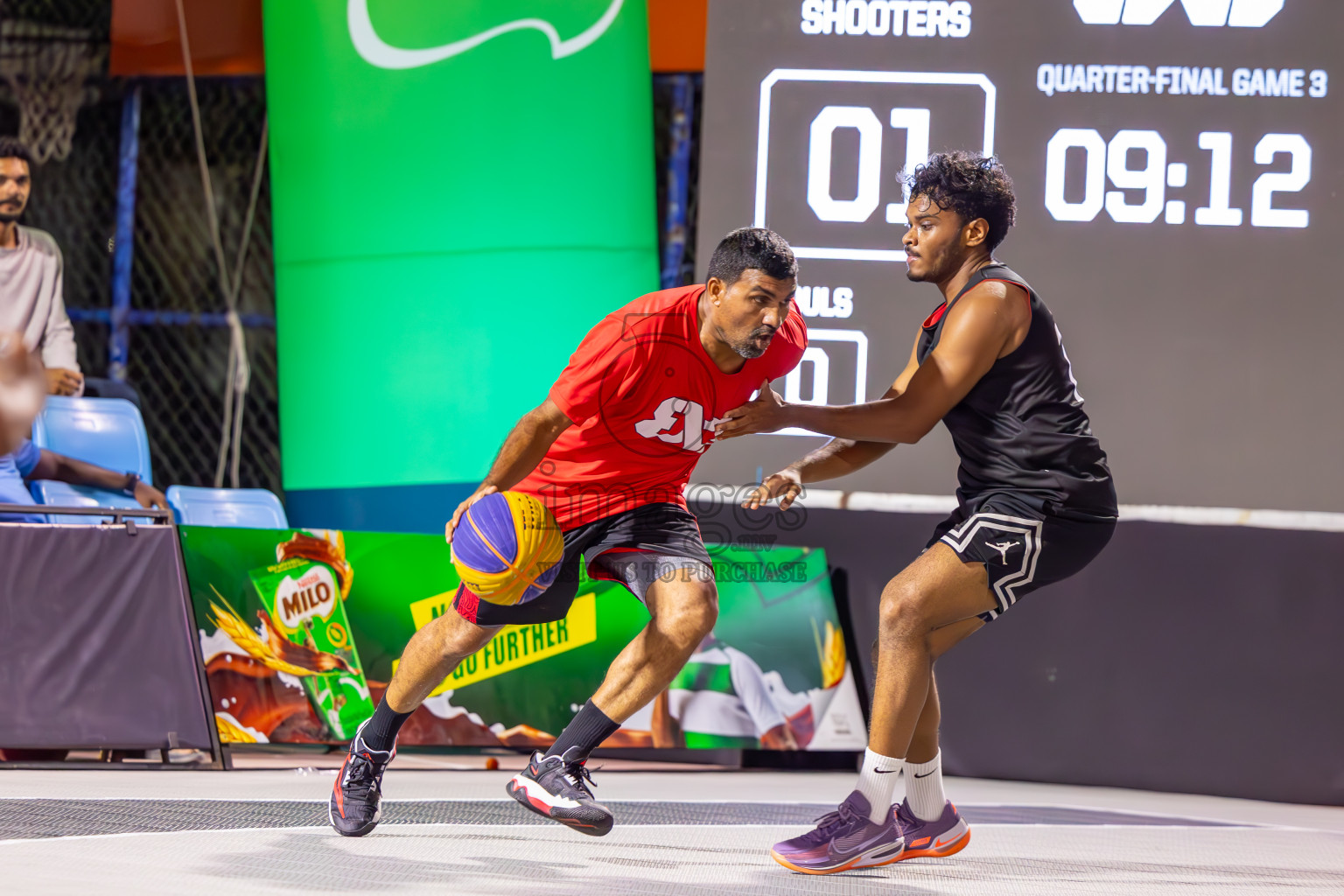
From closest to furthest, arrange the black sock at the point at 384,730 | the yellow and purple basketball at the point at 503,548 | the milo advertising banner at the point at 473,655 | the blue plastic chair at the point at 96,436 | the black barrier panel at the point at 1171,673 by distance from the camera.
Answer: the yellow and purple basketball at the point at 503,548 < the black sock at the point at 384,730 < the milo advertising banner at the point at 473,655 < the black barrier panel at the point at 1171,673 < the blue plastic chair at the point at 96,436

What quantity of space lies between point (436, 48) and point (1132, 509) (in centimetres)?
470

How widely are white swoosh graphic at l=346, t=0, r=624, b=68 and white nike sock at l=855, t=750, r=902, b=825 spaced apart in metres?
5.47

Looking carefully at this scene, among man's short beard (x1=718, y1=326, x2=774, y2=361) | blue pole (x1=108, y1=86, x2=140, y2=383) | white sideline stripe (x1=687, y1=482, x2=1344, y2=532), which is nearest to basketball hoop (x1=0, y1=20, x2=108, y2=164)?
blue pole (x1=108, y1=86, x2=140, y2=383)

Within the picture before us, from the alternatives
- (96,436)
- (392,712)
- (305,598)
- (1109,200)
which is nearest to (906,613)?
(392,712)

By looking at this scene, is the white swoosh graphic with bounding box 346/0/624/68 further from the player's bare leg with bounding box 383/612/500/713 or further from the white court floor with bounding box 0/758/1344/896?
the player's bare leg with bounding box 383/612/500/713

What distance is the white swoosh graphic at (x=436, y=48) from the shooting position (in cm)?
773

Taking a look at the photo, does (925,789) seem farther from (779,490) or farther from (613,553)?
(613,553)

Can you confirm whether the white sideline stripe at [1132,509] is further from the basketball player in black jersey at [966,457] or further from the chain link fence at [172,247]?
the chain link fence at [172,247]

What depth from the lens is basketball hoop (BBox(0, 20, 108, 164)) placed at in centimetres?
901

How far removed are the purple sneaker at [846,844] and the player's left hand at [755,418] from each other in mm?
971

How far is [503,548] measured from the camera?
349 centimetres

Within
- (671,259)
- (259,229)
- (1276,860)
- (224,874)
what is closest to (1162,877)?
(1276,860)

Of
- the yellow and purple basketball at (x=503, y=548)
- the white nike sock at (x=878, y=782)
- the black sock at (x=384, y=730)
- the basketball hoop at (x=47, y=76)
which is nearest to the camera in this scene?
the white nike sock at (x=878, y=782)

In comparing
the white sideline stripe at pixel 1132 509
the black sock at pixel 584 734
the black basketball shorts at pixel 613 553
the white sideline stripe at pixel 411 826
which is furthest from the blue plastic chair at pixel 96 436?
the black sock at pixel 584 734
